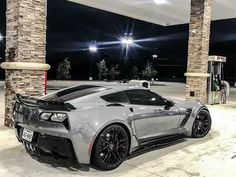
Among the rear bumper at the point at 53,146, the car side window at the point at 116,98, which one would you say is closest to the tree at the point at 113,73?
the car side window at the point at 116,98

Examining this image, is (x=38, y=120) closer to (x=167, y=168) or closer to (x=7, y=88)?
(x=167, y=168)

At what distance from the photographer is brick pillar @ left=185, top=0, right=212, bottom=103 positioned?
12062 mm

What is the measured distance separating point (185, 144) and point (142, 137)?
1.43 meters

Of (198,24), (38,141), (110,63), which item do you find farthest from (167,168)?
(110,63)

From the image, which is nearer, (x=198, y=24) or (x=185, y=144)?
(x=185, y=144)

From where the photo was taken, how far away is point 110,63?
5809 centimetres

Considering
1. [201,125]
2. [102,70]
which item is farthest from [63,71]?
[201,125]

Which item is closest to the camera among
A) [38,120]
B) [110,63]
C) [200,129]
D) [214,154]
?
[38,120]

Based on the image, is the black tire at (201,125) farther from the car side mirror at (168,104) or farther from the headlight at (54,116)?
the headlight at (54,116)

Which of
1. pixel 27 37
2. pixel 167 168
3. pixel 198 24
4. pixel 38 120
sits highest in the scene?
pixel 198 24

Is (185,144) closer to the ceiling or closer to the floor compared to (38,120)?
closer to the floor

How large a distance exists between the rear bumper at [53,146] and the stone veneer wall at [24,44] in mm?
2587

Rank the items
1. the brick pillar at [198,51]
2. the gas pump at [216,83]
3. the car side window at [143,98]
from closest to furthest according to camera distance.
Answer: the car side window at [143,98] → the brick pillar at [198,51] → the gas pump at [216,83]

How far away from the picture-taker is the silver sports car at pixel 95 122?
13.5 ft
